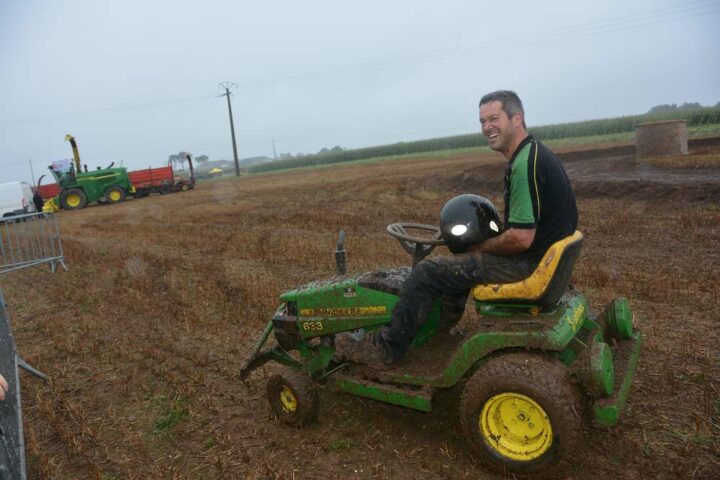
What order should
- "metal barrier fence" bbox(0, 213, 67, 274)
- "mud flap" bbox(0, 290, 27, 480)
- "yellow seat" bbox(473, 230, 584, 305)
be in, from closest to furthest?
"mud flap" bbox(0, 290, 27, 480) → "yellow seat" bbox(473, 230, 584, 305) → "metal barrier fence" bbox(0, 213, 67, 274)

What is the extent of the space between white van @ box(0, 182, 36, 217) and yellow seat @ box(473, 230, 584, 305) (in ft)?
77.0

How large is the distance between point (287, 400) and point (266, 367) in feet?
3.68

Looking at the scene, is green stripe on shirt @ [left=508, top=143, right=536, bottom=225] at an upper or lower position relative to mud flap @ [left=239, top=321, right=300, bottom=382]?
upper

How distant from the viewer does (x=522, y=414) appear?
296cm

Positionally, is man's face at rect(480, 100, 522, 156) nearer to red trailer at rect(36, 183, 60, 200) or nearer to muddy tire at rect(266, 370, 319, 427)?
muddy tire at rect(266, 370, 319, 427)

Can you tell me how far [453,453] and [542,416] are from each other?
0.74m

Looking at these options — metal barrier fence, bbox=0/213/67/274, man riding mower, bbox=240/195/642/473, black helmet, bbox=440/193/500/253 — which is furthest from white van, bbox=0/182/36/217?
black helmet, bbox=440/193/500/253

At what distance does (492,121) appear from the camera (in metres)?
3.15

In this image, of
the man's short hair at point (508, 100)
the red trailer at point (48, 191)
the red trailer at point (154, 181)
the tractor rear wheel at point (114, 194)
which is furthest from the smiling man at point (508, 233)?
the red trailer at point (48, 191)

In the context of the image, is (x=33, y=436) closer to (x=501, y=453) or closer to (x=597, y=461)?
(x=501, y=453)

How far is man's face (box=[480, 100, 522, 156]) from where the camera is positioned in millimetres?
3129

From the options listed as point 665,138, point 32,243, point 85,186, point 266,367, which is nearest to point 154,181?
point 85,186

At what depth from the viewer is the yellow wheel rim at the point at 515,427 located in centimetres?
289

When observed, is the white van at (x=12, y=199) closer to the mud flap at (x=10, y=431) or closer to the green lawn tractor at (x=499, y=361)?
the mud flap at (x=10, y=431)
